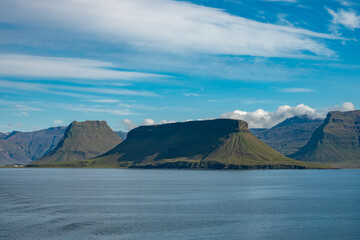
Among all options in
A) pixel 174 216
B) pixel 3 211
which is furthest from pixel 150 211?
pixel 3 211

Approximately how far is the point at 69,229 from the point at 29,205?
1860 inches

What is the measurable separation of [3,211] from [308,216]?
8656 cm

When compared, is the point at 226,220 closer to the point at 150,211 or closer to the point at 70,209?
the point at 150,211

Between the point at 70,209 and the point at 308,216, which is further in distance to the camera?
the point at 70,209

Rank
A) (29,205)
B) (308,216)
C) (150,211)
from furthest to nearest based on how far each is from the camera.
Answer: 1. (29,205)
2. (150,211)
3. (308,216)

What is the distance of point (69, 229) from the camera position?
97.5 metres

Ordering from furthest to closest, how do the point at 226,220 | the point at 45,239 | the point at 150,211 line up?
1. the point at 150,211
2. the point at 226,220
3. the point at 45,239

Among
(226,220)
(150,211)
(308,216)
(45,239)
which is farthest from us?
(150,211)

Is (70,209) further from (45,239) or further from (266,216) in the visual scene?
(266,216)

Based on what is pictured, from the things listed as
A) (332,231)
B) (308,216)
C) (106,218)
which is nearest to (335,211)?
(308,216)

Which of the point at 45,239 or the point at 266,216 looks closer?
the point at 45,239

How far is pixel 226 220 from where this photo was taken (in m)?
111

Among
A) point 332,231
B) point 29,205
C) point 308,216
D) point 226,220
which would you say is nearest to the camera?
point 332,231

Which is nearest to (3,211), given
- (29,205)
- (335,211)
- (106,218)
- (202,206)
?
(29,205)
